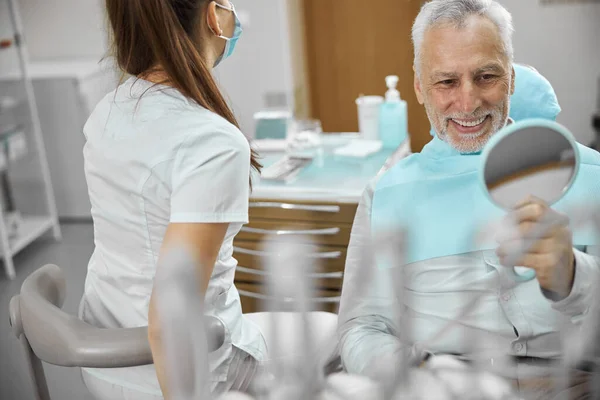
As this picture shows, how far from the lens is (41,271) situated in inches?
47.2

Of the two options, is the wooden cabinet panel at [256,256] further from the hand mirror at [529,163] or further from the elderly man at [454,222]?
the hand mirror at [529,163]

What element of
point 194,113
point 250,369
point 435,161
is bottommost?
point 250,369

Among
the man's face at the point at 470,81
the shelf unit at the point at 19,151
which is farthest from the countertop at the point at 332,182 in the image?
the shelf unit at the point at 19,151

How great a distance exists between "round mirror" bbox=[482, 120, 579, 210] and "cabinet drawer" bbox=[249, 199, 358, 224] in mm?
1337

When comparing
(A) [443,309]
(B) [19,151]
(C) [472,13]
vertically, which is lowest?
(B) [19,151]

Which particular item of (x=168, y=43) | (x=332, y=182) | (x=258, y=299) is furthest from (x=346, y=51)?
(x=168, y=43)

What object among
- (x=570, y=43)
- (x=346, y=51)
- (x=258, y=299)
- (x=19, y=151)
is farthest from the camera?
(x=570, y=43)

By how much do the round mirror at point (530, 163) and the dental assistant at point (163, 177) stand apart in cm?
48

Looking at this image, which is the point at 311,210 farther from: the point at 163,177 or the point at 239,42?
the point at 239,42

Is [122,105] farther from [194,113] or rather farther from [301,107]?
[301,107]

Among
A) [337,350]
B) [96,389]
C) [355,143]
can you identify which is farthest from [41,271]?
[355,143]

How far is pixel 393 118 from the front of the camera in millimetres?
2148

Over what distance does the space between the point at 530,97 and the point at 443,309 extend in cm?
37

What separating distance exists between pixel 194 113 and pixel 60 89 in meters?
3.12
